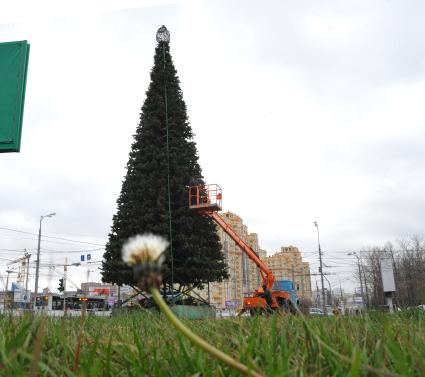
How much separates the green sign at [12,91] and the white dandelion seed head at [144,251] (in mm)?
5579

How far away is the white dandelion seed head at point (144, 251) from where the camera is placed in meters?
0.71

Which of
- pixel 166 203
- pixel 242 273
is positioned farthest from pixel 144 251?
pixel 242 273

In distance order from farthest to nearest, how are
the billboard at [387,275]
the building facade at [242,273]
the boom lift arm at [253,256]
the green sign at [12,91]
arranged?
the building facade at [242,273] → the boom lift arm at [253,256] → the billboard at [387,275] → the green sign at [12,91]

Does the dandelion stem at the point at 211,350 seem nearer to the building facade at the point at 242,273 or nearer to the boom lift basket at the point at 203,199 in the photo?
the boom lift basket at the point at 203,199

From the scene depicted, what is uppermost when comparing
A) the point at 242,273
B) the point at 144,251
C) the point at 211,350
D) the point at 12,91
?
the point at 242,273

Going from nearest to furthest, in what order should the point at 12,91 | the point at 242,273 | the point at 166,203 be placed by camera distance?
the point at 12,91, the point at 166,203, the point at 242,273

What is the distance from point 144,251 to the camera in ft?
2.34

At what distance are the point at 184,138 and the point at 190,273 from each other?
7894 mm

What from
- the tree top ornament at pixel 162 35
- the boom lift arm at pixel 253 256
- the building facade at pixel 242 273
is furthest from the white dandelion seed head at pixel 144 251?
the building facade at pixel 242 273

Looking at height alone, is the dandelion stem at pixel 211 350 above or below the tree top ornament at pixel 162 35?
below

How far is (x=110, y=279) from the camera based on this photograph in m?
19.7

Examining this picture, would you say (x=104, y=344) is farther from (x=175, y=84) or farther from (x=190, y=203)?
(x=175, y=84)

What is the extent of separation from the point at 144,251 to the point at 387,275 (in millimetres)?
16428

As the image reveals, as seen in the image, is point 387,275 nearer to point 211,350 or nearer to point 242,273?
point 211,350
